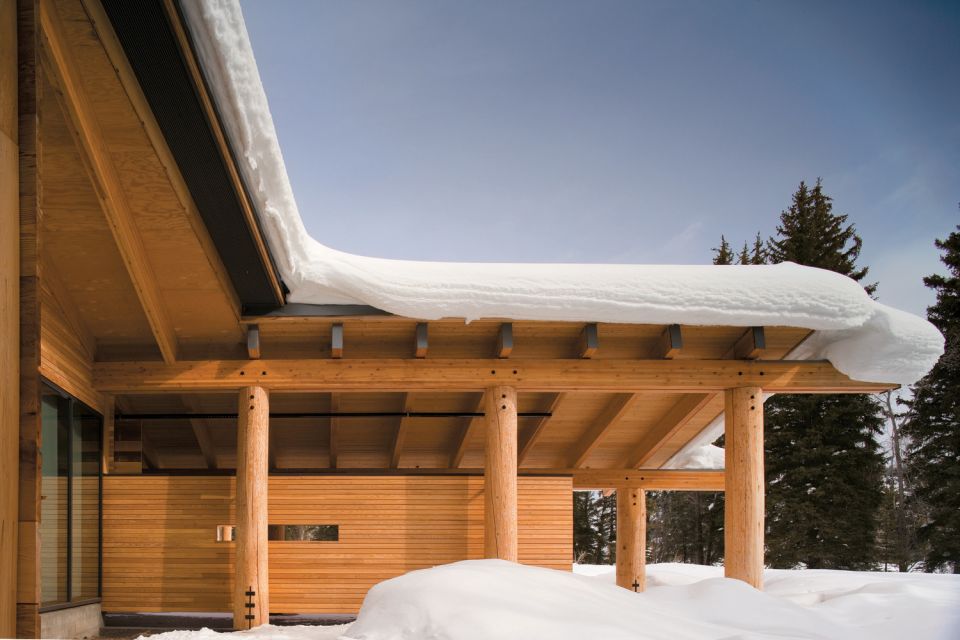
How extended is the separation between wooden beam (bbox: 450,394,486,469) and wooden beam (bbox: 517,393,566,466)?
2.93 ft

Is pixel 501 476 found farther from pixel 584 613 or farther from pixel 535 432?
pixel 584 613

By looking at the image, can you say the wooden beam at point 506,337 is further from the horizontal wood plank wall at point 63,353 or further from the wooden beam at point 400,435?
the horizontal wood plank wall at point 63,353

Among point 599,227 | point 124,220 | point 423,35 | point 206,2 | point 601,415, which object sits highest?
point 423,35

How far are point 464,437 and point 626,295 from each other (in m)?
4.23

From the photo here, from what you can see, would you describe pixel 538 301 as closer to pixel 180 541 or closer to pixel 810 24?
pixel 180 541

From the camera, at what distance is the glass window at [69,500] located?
808 cm

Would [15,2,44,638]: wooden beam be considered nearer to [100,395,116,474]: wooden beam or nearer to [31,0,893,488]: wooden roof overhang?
[31,0,893,488]: wooden roof overhang

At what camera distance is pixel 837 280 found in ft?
28.9

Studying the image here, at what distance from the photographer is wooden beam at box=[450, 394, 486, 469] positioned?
11360mm

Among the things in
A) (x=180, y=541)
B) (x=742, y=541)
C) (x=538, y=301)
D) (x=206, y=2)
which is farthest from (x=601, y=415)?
(x=206, y=2)

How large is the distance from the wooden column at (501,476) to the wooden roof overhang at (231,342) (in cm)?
39

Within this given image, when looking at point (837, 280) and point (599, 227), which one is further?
point (599, 227)

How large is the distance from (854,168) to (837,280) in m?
70.6

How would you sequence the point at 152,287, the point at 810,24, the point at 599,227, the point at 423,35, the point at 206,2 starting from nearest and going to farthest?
1. the point at 206,2
2. the point at 152,287
3. the point at 810,24
4. the point at 423,35
5. the point at 599,227
